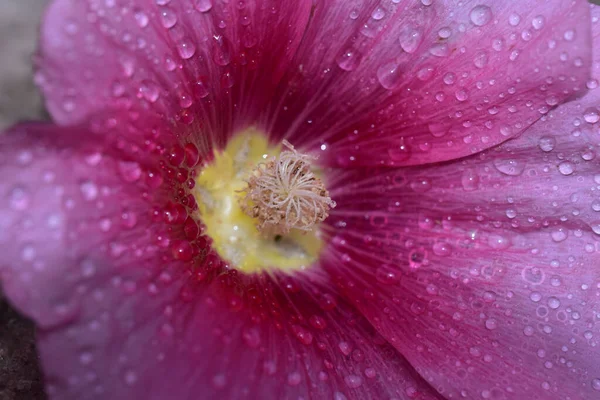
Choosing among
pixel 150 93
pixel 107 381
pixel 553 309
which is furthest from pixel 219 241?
pixel 553 309

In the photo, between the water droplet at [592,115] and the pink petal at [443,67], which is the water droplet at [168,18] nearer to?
the pink petal at [443,67]

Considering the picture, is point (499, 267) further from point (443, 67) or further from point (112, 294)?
point (112, 294)

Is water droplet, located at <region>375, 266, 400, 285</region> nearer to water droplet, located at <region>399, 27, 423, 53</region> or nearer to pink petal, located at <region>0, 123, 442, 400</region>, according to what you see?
pink petal, located at <region>0, 123, 442, 400</region>

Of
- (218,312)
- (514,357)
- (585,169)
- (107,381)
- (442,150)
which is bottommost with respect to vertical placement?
(107,381)

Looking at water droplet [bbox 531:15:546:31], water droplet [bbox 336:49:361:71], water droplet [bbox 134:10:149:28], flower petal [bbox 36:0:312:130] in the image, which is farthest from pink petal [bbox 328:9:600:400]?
water droplet [bbox 134:10:149:28]

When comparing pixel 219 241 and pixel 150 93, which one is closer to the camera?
pixel 150 93

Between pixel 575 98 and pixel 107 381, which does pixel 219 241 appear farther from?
pixel 575 98

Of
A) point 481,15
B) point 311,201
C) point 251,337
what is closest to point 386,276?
point 311,201

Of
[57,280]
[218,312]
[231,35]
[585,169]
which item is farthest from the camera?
[585,169]
